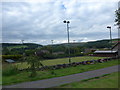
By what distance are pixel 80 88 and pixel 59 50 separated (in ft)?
252

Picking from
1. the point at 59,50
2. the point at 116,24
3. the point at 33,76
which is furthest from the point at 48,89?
the point at 59,50

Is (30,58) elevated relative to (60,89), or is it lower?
elevated

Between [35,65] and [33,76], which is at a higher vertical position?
[35,65]

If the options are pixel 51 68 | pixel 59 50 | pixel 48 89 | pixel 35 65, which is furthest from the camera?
pixel 59 50

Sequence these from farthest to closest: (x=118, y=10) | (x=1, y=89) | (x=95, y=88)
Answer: (x=118, y=10) < (x=1, y=89) < (x=95, y=88)

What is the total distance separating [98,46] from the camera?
9594 centimetres

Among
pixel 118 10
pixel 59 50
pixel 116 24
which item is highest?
pixel 118 10

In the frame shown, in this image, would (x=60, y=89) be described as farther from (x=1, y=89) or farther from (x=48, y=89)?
(x=1, y=89)

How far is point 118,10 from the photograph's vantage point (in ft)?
83.7

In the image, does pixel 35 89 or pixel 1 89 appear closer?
pixel 35 89

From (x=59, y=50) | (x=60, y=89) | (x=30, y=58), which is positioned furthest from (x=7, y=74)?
(x=59, y=50)

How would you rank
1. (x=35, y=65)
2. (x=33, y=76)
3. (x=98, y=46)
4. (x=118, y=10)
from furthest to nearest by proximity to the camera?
(x=98, y=46) → (x=118, y=10) → (x=35, y=65) → (x=33, y=76)

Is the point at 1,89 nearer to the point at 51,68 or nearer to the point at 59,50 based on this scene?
the point at 51,68

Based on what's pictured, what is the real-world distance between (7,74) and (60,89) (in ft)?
26.6
